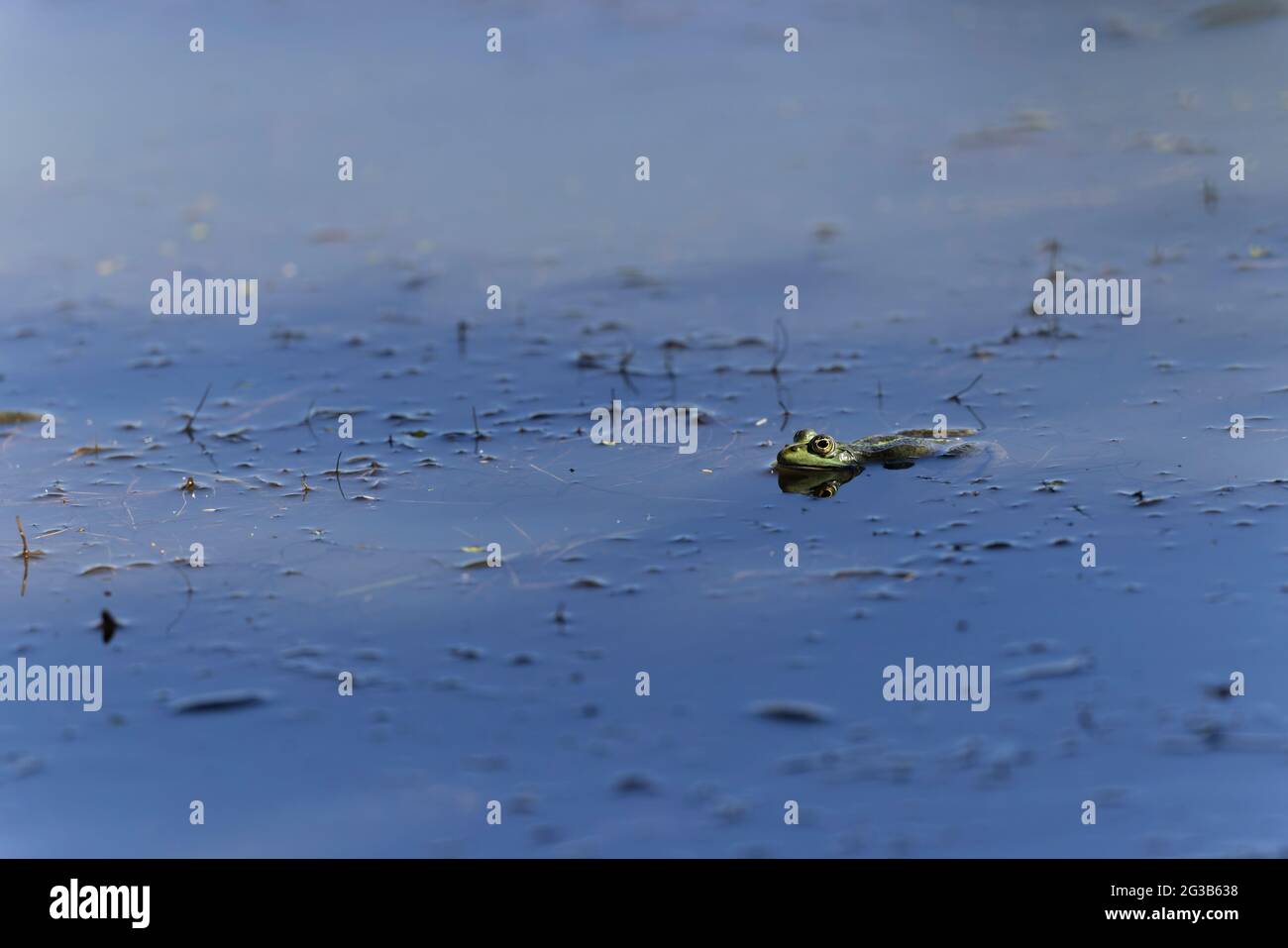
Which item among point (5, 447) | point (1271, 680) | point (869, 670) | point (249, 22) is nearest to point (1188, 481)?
point (1271, 680)

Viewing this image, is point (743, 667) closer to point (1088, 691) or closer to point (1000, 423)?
point (1088, 691)

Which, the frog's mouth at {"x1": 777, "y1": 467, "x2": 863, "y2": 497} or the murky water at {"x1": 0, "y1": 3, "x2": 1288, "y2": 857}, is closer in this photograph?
the murky water at {"x1": 0, "y1": 3, "x2": 1288, "y2": 857}

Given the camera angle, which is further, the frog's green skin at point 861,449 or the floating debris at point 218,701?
the frog's green skin at point 861,449

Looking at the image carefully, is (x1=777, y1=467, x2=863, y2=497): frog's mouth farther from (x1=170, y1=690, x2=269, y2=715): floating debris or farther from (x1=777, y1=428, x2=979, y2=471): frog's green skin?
(x1=170, y1=690, x2=269, y2=715): floating debris

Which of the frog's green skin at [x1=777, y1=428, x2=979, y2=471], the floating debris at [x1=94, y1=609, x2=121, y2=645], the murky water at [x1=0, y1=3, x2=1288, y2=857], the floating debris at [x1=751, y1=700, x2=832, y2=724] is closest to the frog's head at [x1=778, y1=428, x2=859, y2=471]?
the frog's green skin at [x1=777, y1=428, x2=979, y2=471]

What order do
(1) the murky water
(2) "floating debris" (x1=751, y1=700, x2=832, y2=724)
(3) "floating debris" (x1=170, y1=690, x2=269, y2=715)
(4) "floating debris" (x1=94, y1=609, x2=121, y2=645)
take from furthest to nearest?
(4) "floating debris" (x1=94, y1=609, x2=121, y2=645)
(3) "floating debris" (x1=170, y1=690, x2=269, y2=715)
(2) "floating debris" (x1=751, y1=700, x2=832, y2=724)
(1) the murky water

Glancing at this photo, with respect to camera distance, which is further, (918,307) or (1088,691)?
(918,307)

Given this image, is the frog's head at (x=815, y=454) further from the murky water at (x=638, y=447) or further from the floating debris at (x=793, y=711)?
the floating debris at (x=793, y=711)

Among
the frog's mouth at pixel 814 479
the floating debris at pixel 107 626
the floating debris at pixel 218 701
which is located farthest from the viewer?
the frog's mouth at pixel 814 479

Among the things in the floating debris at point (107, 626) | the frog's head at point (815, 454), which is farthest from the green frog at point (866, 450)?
the floating debris at point (107, 626)
